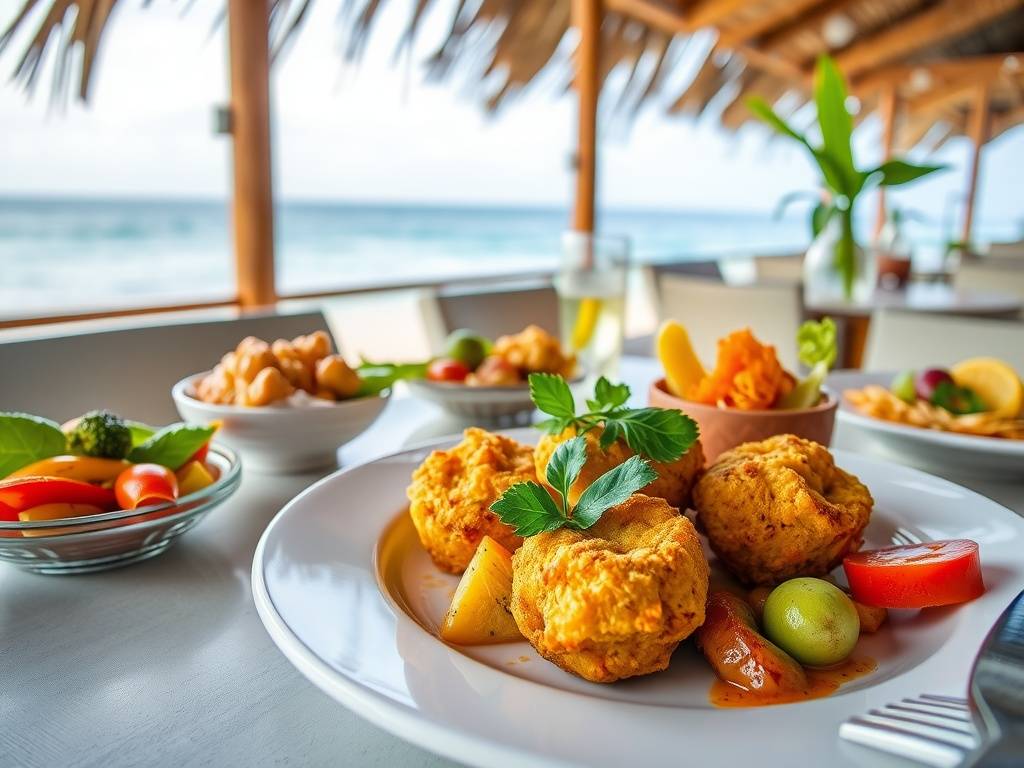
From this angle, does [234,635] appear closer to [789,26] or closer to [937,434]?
[937,434]

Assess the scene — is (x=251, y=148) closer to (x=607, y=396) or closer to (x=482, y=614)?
(x=607, y=396)

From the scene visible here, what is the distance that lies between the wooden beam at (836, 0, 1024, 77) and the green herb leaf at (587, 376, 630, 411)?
881 cm

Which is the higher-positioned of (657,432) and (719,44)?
(719,44)

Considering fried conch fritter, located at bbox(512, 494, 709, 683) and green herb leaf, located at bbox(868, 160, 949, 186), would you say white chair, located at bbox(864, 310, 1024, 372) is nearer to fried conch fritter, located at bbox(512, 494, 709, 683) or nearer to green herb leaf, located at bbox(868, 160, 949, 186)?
green herb leaf, located at bbox(868, 160, 949, 186)

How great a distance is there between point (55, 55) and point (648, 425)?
2904 millimetres

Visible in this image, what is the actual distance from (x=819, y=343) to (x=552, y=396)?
0.56 m

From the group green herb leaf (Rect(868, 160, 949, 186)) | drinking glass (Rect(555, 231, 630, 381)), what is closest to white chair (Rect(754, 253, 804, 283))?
green herb leaf (Rect(868, 160, 949, 186))

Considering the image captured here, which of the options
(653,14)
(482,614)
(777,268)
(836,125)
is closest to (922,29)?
(653,14)

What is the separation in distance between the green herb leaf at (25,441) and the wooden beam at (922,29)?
9034 mm

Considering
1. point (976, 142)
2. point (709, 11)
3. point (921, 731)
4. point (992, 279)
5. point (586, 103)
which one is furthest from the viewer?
point (976, 142)

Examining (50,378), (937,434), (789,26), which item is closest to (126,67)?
(789,26)

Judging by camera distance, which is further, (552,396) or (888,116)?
(888,116)

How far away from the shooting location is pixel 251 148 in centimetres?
285

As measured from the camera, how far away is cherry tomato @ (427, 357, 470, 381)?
4.21 ft
